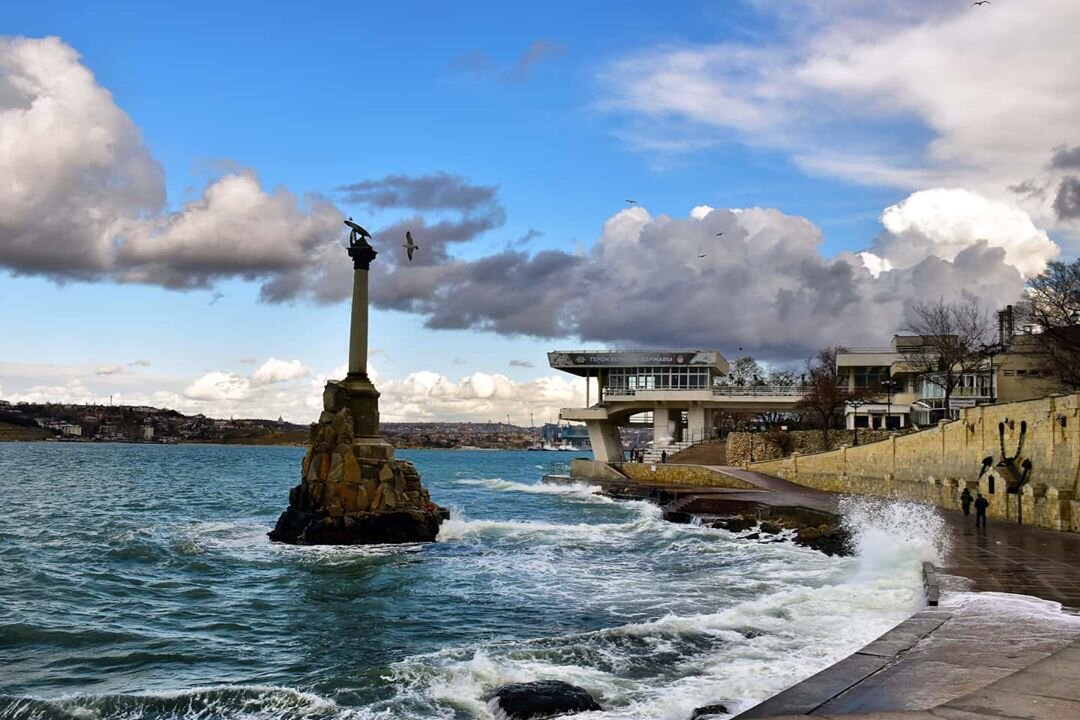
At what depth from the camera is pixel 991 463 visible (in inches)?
1131

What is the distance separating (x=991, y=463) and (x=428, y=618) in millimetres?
20403

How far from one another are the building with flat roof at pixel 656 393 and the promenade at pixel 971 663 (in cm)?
5214

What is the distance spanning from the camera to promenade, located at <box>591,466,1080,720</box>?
7.64m

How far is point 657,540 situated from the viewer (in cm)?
3020

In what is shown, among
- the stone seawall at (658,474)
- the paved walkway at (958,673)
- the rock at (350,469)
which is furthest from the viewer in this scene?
the stone seawall at (658,474)

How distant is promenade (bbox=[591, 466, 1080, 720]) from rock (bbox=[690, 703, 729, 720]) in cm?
110

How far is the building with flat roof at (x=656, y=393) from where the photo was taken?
227 feet

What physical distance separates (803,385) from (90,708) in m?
65.0

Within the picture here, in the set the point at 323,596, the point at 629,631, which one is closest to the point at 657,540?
the point at 323,596

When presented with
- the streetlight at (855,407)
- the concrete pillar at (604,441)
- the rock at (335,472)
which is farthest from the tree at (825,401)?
the rock at (335,472)

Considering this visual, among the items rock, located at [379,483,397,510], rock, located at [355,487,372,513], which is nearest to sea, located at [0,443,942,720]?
rock, located at [355,487,372,513]

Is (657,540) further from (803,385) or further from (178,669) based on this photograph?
(803,385)

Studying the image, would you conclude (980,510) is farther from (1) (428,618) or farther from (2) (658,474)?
(2) (658,474)

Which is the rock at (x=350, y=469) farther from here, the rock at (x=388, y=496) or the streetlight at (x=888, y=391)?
the streetlight at (x=888, y=391)
